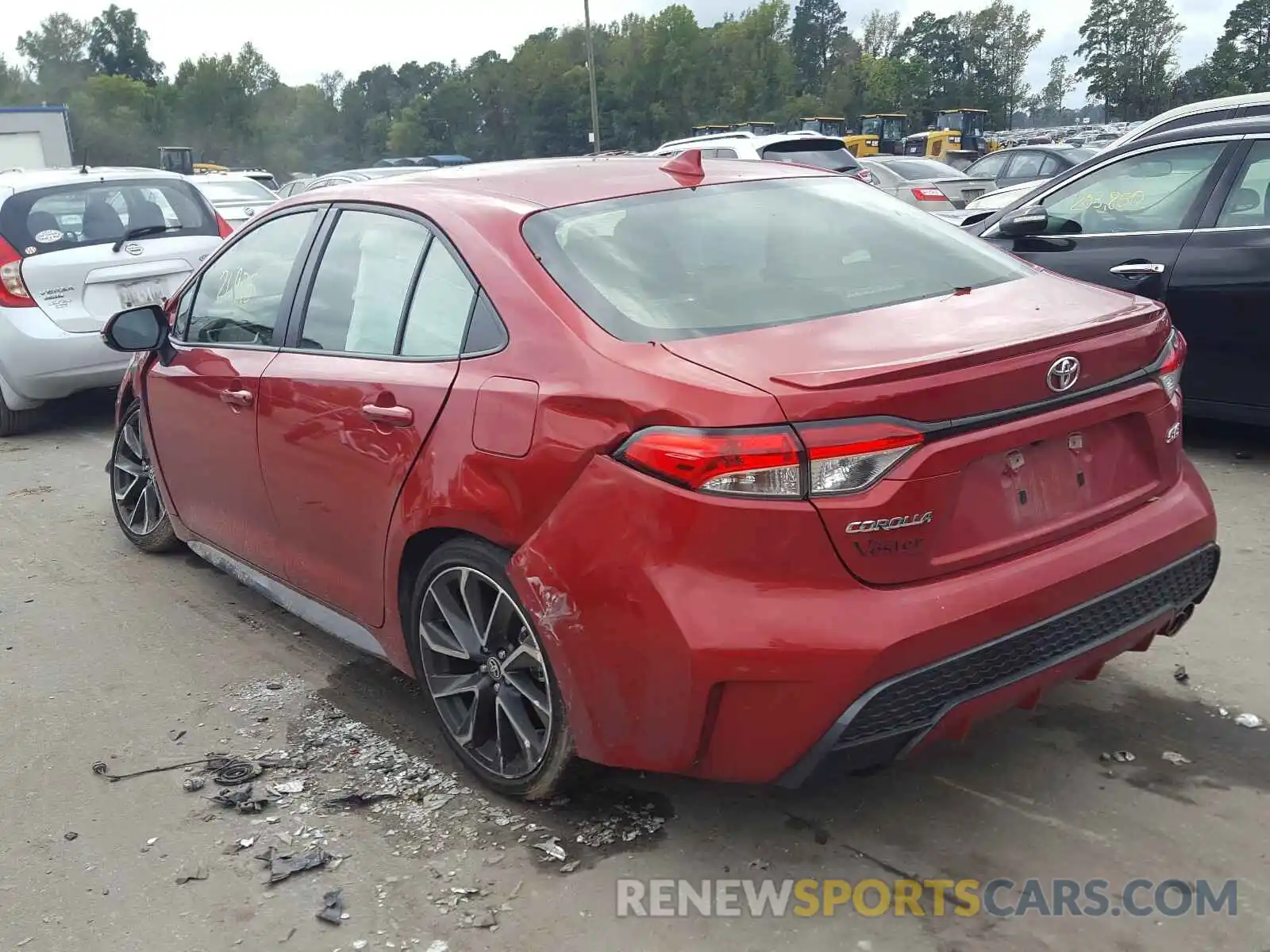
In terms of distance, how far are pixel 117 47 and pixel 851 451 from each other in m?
134

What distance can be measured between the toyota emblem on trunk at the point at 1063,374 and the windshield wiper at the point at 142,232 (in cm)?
690

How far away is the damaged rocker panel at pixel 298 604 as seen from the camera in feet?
12.4

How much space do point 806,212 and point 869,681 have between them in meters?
1.60

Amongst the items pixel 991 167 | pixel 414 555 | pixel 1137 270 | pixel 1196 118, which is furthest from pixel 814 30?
pixel 414 555

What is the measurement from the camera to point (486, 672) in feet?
10.7

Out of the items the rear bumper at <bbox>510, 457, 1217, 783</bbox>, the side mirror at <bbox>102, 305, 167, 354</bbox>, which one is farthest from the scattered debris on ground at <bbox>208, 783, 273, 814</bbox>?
the side mirror at <bbox>102, 305, 167, 354</bbox>

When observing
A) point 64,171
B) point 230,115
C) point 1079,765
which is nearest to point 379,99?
point 230,115

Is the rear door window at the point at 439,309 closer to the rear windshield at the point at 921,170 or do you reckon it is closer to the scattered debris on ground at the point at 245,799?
the scattered debris on ground at the point at 245,799

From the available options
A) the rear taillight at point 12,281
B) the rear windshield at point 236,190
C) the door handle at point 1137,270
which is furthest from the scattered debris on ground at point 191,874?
the rear windshield at point 236,190

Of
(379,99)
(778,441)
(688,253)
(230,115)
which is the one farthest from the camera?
(379,99)

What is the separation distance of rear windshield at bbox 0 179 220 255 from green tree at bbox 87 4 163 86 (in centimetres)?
12162

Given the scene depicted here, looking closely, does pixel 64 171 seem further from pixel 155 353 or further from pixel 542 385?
pixel 542 385

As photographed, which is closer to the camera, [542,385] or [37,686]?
[542,385]

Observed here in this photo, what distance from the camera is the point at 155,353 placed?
4875 mm
